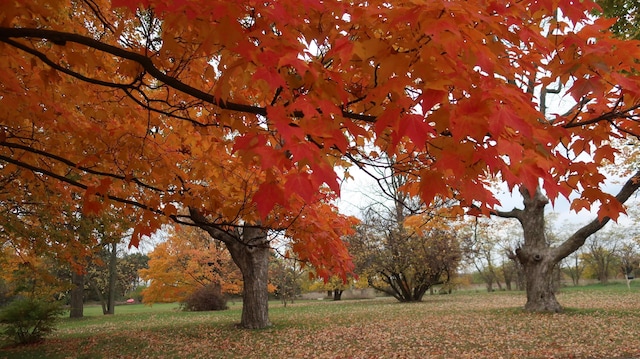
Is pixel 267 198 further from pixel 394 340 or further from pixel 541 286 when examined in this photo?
pixel 541 286

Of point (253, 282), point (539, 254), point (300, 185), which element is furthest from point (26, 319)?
point (539, 254)

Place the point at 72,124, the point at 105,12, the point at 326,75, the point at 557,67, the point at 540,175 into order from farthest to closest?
1. the point at 105,12
2. the point at 72,124
3. the point at 557,67
4. the point at 326,75
5. the point at 540,175

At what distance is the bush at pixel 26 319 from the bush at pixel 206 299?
477 inches

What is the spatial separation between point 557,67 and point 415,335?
7809mm

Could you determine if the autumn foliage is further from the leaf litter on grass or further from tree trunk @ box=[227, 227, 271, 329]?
tree trunk @ box=[227, 227, 271, 329]

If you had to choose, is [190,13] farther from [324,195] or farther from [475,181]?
[324,195]

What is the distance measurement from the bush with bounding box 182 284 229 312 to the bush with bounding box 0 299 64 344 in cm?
1212

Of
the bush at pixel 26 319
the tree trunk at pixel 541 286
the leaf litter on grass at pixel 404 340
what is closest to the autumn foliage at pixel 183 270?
the leaf litter on grass at pixel 404 340

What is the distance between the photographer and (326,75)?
210 centimetres

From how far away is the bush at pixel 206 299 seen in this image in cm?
2170

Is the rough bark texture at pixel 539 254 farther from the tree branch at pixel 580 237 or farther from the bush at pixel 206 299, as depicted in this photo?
the bush at pixel 206 299

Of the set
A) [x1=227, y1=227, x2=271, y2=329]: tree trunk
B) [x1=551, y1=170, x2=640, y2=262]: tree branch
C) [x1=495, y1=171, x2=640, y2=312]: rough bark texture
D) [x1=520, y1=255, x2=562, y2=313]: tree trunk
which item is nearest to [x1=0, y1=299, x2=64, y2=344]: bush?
[x1=227, y1=227, x2=271, y2=329]: tree trunk

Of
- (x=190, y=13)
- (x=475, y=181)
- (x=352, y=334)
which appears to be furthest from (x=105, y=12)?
(x=352, y=334)

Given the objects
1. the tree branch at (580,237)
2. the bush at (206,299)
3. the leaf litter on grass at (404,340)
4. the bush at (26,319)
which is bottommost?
the bush at (206,299)
